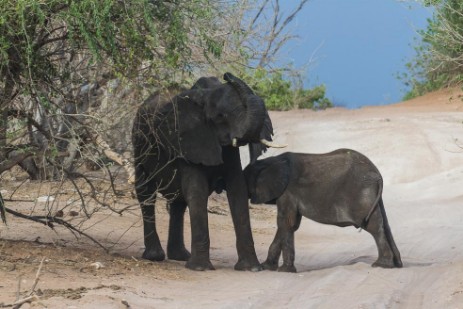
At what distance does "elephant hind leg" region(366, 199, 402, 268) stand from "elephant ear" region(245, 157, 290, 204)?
1070mm

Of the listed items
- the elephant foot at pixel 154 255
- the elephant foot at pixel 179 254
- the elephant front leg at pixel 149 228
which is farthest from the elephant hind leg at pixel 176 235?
the elephant foot at pixel 154 255

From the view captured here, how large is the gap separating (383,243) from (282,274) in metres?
1.29

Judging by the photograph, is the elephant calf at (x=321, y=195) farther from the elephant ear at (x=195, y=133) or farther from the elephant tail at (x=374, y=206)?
the elephant ear at (x=195, y=133)

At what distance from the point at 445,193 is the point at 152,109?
10623mm

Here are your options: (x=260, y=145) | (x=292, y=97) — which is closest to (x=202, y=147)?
(x=260, y=145)

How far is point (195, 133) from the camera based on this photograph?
11.8 metres

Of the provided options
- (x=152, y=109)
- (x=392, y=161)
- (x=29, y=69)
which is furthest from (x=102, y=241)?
(x=392, y=161)

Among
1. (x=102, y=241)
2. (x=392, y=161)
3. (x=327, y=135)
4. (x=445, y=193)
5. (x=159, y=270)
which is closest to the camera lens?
(x=159, y=270)

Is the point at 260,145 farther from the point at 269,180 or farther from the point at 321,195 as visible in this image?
the point at 321,195

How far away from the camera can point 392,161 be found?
25.2 meters

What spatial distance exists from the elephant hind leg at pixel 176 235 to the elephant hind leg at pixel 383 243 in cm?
220

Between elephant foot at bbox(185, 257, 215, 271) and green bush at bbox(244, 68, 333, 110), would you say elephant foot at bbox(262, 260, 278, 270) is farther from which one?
green bush at bbox(244, 68, 333, 110)

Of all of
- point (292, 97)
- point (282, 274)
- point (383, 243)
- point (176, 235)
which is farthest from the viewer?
point (292, 97)

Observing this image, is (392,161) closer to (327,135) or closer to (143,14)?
(327,135)
